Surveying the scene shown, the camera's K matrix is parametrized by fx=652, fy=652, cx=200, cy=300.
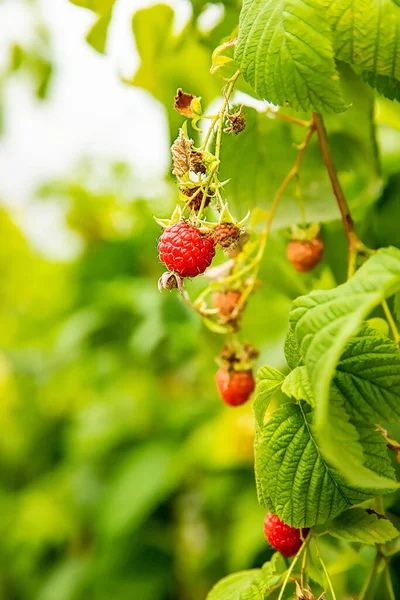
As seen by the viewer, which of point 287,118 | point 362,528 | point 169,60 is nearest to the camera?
point 362,528

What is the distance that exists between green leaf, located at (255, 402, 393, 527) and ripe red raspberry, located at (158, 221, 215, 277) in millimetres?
111

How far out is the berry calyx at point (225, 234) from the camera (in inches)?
16.6

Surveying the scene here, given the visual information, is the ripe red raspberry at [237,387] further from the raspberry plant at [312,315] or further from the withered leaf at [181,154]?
the withered leaf at [181,154]

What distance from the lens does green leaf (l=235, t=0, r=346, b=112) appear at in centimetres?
38

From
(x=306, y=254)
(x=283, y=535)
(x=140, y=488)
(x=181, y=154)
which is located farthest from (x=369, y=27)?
(x=140, y=488)

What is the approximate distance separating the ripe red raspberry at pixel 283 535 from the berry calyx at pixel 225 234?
21 centimetres

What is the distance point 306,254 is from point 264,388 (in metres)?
0.23

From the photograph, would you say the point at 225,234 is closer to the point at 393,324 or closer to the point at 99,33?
the point at 393,324

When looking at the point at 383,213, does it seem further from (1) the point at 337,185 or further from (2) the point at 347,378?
(2) the point at 347,378

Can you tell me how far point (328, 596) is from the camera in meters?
0.58

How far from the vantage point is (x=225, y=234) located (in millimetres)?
423

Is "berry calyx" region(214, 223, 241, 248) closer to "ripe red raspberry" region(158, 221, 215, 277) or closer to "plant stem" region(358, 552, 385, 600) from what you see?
"ripe red raspberry" region(158, 221, 215, 277)

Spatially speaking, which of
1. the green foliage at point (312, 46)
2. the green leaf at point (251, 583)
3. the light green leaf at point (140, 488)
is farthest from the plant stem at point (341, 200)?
the light green leaf at point (140, 488)

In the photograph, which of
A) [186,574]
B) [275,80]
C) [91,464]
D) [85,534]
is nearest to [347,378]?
[275,80]
